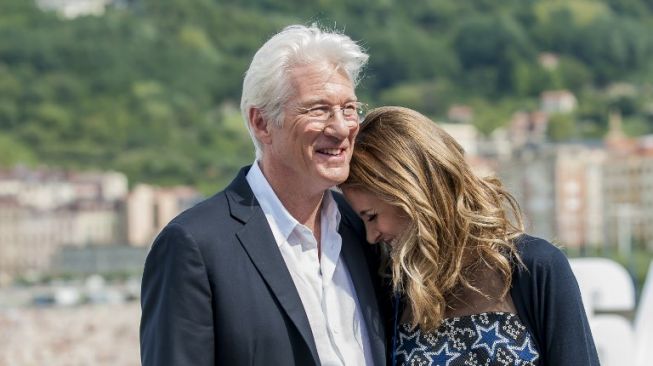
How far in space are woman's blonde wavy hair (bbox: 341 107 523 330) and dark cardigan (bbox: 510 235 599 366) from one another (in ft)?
0.10

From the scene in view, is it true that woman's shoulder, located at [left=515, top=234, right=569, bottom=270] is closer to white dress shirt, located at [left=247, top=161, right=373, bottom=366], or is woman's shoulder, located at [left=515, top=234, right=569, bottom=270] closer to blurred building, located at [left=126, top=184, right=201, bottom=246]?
white dress shirt, located at [left=247, top=161, right=373, bottom=366]

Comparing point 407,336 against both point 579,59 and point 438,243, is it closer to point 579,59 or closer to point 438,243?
point 438,243

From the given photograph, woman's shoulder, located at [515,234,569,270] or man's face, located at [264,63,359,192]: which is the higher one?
man's face, located at [264,63,359,192]

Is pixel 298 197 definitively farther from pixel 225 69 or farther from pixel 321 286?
pixel 225 69

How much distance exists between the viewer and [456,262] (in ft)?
6.66

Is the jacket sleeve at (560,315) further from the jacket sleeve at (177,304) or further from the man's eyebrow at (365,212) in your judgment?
the jacket sleeve at (177,304)

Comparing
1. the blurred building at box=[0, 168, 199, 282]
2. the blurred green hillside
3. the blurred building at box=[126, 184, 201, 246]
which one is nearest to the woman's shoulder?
the blurred building at box=[0, 168, 199, 282]

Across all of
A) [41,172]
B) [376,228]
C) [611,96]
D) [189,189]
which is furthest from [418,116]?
[611,96]

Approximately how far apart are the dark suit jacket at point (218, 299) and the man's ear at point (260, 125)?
11 centimetres

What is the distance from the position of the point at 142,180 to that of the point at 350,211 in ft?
195

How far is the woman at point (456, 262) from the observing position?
200 centimetres

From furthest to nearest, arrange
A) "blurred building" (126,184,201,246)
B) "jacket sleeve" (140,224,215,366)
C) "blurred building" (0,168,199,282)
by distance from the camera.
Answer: "blurred building" (0,168,199,282), "blurred building" (126,184,201,246), "jacket sleeve" (140,224,215,366)

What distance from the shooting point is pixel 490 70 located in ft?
232

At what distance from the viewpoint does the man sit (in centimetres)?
193
